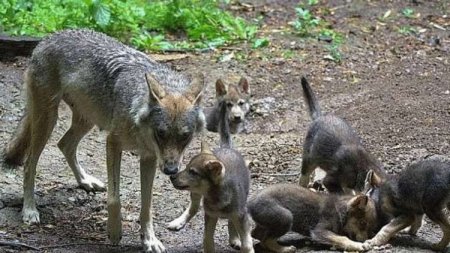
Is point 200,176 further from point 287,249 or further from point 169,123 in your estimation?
point 287,249

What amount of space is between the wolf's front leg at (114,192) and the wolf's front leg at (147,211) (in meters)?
0.24

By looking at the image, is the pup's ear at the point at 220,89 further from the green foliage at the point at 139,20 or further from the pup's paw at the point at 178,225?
the pup's paw at the point at 178,225

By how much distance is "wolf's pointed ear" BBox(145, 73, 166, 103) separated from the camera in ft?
24.8

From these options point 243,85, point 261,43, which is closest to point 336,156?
point 243,85

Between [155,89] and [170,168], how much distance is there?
75 centimetres

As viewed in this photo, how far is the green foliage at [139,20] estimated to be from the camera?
1362 centimetres

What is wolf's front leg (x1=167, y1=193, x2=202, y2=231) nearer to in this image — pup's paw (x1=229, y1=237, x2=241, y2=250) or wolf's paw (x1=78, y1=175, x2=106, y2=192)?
pup's paw (x1=229, y1=237, x2=241, y2=250)

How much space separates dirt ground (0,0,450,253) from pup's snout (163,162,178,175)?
1033mm

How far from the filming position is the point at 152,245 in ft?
26.4

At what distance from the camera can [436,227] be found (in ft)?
28.3

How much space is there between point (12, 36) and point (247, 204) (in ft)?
22.1

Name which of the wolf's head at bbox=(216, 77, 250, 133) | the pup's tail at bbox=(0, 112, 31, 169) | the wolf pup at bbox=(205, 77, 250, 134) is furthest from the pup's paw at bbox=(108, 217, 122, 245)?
the wolf's head at bbox=(216, 77, 250, 133)

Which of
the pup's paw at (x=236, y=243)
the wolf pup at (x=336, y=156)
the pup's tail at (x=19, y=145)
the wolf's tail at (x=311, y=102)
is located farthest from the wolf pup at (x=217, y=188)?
the pup's tail at (x=19, y=145)

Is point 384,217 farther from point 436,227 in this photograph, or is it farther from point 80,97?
point 80,97
